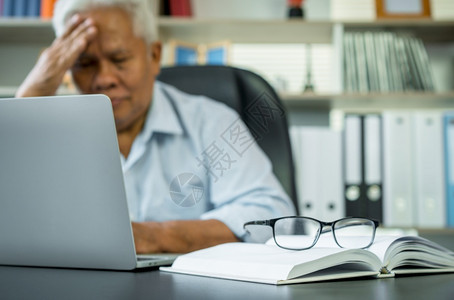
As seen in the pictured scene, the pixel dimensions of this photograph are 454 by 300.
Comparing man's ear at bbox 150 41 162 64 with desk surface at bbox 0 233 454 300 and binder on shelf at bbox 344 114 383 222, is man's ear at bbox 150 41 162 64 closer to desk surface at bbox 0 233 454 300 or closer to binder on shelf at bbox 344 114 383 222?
binder on shelf at bbox 344 114 383 222

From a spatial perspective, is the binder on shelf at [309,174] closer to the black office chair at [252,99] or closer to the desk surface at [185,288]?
the black office chair at [252,99]

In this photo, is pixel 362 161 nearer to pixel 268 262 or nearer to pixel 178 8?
pixel 178 8

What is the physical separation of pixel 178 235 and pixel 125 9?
0.75 meters

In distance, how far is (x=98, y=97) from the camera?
567 millimetres

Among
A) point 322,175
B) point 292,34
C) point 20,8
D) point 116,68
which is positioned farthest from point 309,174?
point 20,8

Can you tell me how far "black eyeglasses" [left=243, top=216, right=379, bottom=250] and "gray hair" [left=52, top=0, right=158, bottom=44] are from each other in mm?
936

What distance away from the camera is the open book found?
541 mm

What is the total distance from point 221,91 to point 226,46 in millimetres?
781

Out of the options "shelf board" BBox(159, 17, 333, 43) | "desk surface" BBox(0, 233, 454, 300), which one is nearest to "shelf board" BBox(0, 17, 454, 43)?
"shelf board" BBox(159, 17, 333, 43)

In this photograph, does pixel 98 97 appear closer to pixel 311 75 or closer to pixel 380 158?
pixel 380 158

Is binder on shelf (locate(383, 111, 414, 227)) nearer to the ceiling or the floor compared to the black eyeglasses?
nearer to the floor

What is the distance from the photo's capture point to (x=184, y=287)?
0.51 metres

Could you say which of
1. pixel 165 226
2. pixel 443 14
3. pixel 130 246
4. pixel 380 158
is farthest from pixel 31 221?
pixel 443 14
